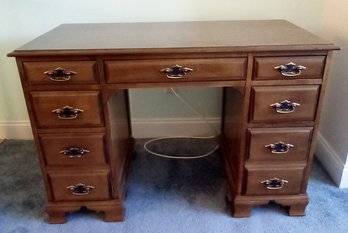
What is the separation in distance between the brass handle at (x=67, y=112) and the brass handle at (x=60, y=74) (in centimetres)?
11

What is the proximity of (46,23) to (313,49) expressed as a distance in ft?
4.68

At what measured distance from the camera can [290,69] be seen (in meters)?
1.09

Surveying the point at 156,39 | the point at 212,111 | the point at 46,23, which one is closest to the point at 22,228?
the point at 156,39

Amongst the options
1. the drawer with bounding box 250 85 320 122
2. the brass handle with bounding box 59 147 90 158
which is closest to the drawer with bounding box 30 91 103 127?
the brass handle with bounding box 59 147 90 158

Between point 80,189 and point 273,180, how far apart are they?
2.76 ft

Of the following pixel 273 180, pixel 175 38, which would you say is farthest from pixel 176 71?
pixel 273 180

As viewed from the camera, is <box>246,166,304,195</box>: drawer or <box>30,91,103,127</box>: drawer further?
<box>246,166,304,195</box>: drawer

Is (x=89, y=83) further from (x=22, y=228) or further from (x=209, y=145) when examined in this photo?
(x=209, y=145)

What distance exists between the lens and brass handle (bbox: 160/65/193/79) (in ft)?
3.56

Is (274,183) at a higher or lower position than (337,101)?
lower

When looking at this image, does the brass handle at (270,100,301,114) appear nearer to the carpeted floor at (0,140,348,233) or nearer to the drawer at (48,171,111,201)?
the carpeted floor at (0,140,348,233)

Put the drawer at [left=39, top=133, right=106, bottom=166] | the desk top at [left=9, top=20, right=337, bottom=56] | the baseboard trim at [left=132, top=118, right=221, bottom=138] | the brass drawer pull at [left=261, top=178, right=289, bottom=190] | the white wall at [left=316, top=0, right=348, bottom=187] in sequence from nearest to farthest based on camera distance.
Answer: the desk top at [left=9, top=20, right=337, bottom=56], the drawer at [left=39, top=133, right=106, bottom=166], the brass drawer pull at [left=261, top=178, right=289, bottom=190], the white wall at [left=316, top=0, right=348, bottom=187], the baseboard trim at [left=132, top=118, right=221, bottom=138]

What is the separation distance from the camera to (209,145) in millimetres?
1900

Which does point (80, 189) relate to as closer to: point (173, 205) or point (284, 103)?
point (173, 205)
